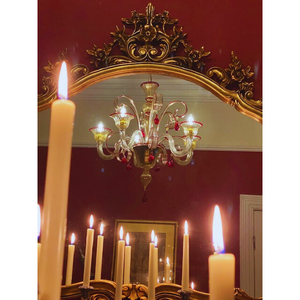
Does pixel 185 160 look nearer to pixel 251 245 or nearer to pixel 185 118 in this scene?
pixel 185 118

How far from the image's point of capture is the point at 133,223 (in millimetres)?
808

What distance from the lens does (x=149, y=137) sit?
2.73 feet

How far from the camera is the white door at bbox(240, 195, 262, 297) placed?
2.52 feet

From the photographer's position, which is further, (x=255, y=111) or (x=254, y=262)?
(x=255, y=111)

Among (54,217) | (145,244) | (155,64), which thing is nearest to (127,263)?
(145,244)

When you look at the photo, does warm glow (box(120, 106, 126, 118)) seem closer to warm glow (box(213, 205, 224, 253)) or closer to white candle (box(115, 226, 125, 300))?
white candle (box(115, 226, 125, 300))

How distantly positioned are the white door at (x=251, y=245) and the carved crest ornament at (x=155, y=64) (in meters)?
0.20

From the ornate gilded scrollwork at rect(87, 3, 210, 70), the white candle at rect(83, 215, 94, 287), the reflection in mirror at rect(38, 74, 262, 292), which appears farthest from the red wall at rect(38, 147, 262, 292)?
the ornate gilded scrollwork at rect(87, 3, 210, 70)

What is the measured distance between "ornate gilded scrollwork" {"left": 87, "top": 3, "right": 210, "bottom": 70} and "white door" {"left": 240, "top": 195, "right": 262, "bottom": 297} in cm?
34
